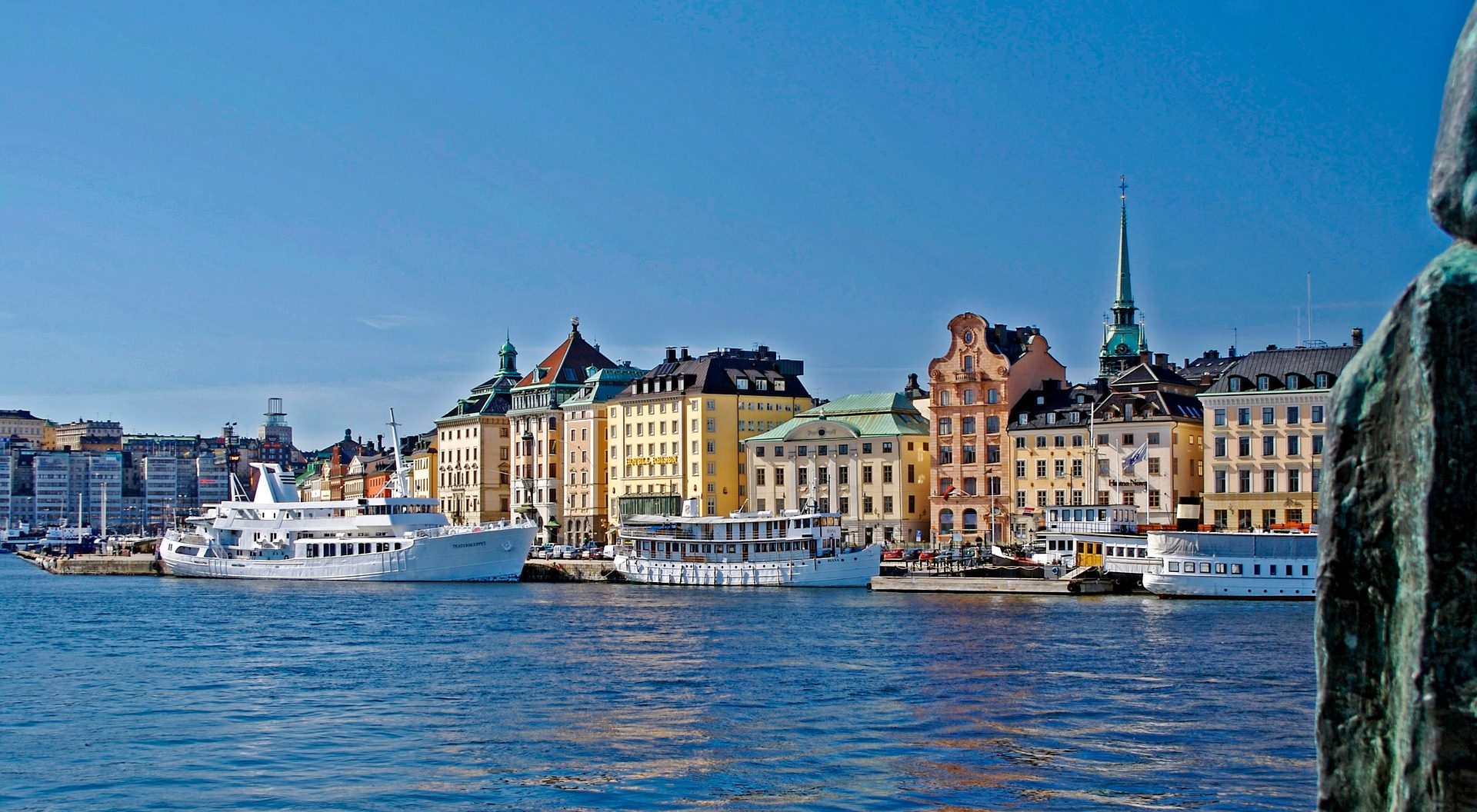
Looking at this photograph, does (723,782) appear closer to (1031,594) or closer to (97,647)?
(97,647)

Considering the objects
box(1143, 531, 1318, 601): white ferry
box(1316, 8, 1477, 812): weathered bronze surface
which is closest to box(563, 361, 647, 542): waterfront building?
box(1143, 531, 1318, 601): white ferry

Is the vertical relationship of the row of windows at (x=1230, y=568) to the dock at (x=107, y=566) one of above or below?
above

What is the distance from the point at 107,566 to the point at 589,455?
134 ft

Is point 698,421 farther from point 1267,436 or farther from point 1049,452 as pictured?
point 1267,436

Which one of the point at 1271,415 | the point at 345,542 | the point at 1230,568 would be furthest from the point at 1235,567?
the point at 345,542

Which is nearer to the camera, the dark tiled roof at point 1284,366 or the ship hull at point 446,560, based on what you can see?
the dark tiled roof at point 1284,366

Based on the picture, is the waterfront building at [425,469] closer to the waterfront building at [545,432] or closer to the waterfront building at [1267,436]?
the waterfront building at [545,432]

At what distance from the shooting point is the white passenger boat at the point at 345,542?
110m

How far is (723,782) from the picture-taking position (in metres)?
26.8

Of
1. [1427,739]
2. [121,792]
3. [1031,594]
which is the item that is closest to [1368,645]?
[1427,739]

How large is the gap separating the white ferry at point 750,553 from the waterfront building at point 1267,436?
2087cm

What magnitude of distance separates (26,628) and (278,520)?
51542 mm

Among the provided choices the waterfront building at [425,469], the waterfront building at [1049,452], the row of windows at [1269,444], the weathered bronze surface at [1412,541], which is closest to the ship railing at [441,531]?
the waterfront building at [1049,452]

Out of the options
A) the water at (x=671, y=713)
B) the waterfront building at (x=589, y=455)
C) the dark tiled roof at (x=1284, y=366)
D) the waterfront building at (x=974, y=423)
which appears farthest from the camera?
the waterfront building at (x=589, y=455)
